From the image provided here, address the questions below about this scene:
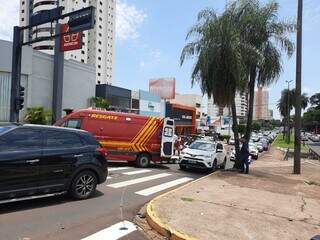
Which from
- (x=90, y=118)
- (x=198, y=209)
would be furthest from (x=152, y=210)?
(x=90, y=118)

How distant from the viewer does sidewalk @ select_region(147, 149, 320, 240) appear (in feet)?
27.4

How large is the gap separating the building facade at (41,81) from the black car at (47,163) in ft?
77.9

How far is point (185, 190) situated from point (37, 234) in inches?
237

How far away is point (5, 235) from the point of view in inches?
299

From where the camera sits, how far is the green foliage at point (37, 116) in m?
33.5

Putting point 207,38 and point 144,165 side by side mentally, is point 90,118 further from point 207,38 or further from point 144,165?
point 207,38

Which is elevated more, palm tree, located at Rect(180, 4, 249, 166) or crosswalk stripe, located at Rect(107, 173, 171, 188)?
palm tree, located at Rect(180, 4, 249, 166)

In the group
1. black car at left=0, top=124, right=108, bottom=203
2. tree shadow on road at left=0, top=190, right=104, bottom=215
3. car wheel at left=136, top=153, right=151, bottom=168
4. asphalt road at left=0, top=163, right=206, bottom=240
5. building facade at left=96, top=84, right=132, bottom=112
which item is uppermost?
building facade at left=96, top=84, right=132, bottom=112

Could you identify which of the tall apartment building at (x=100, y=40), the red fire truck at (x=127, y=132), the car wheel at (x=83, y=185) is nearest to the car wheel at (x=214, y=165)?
the red fire truck at (x=127, y=132)

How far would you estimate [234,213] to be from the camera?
10.1 meters

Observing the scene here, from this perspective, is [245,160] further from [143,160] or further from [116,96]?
[116,96]

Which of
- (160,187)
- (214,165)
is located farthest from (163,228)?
(214,165)

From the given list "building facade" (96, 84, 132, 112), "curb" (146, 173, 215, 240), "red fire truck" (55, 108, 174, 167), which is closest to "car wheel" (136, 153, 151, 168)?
"red fire truck" (55, 108, 174, 167)

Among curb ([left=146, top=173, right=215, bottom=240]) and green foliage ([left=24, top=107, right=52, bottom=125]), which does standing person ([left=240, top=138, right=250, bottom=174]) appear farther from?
green foliage ([left=24, top=107, right=52, bottom=125])
